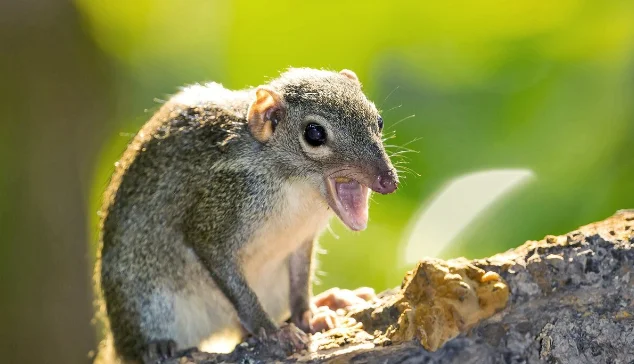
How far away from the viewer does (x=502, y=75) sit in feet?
15.6

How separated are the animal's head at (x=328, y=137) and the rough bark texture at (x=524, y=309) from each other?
1.58ft

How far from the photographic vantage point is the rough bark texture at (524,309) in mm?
2596

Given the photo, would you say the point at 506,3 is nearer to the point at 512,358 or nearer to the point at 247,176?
the point at 247,176

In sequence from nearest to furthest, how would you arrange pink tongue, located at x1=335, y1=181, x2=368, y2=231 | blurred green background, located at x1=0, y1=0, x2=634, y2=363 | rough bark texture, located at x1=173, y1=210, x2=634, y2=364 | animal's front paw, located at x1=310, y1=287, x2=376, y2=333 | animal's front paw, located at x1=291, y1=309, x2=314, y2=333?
rough bark texture, located at x1=173, y1=210, x2=634, y2=364 → pink tongue, located at x1=335, y1=181, x2=368, y2=231 → animal's front paw, located at x1=310, y1=287, x2=376, y2=333 → animal's front paw, located at x1=291, y1=309, x2=314, y2=333 → blurred green background, located at x1=0, y1=0, x2=634, y2=363

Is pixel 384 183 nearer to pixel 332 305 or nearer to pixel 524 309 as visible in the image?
pixel 524 309

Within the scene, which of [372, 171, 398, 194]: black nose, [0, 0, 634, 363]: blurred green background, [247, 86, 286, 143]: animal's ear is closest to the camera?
[372, 171, 398, 194]: black nose

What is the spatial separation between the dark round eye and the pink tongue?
198 mm

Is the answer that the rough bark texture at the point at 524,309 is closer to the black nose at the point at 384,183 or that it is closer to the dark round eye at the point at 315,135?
the black nose at the point at 384,183

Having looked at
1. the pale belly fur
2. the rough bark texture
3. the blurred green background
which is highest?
the blurred green background

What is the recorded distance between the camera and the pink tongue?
3.15 metres

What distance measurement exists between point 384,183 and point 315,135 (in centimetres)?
38

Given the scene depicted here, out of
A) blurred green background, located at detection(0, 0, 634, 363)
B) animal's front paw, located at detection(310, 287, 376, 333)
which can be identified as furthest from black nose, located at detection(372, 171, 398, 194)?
blurred green background, located at detection(0, 0, 634, 363)

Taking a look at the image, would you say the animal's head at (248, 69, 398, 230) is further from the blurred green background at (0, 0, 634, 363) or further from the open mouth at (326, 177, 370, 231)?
the blurred green background at (0, 0, 634, 363)

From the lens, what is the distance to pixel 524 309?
2.67m
